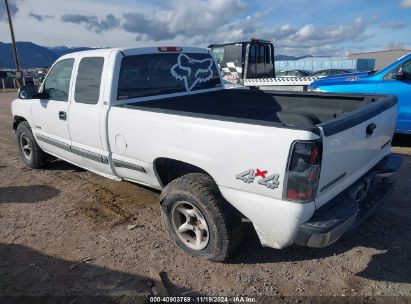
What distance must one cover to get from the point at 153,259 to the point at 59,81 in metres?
2.72

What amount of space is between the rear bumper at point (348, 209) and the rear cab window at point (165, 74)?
2324 millimetres

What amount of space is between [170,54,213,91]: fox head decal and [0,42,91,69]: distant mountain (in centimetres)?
7562

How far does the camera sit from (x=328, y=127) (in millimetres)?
2506

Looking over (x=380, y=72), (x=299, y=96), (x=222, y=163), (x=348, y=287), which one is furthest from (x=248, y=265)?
(x=380, y=72)

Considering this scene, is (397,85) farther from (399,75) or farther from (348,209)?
(348,209)

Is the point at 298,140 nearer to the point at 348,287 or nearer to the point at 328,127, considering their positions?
the point at 328,127

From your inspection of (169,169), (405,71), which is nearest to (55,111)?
(169,169)

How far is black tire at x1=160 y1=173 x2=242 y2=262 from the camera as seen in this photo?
2941 mm

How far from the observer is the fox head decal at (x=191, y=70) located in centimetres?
451

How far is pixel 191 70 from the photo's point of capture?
4672mm

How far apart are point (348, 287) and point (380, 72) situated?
4984mm

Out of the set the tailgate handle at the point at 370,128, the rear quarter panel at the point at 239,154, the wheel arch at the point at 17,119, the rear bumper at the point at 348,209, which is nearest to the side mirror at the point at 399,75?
the rear bumper at the point at 348,209

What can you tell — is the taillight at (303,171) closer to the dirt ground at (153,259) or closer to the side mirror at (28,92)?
the dirt ground at (153,259)

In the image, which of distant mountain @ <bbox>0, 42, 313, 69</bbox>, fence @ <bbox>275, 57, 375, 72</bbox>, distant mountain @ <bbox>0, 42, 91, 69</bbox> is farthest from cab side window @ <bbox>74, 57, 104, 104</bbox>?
distant mountain @ <bbox>0, 42, 91, 69</bbox>
